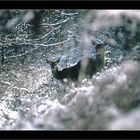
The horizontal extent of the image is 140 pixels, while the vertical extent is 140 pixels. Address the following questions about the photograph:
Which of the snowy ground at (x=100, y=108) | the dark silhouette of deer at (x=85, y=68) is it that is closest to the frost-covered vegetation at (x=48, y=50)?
the dark silhouette of deer at (x=85, y=68)

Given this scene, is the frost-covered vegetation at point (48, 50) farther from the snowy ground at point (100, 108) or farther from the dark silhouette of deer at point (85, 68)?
the snowy ground at point (100, 108)

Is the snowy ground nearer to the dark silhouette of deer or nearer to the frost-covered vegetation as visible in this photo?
the frost-covered vegetation

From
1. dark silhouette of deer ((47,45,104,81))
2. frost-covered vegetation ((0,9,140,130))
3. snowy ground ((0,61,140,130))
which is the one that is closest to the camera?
snowy ground ((0,61,140,130))

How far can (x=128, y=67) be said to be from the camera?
17.2 feet

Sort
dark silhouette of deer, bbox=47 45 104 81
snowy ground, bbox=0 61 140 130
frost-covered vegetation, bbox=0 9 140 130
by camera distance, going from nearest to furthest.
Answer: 1. snowy ground, bbox=0 61 140 130
2. frost-covered vegetation, bbox=0 9 140 130
3. dark silhouette of deer, bbox=47 45 104 81

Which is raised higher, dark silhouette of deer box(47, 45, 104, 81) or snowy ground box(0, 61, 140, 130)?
snowy ground box(0, 61, 140, 130)

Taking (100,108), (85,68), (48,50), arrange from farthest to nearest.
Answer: (48,50)
(85,68)
(100,108)

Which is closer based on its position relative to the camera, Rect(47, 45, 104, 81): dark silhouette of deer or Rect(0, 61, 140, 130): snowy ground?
Rect(0, 61, 140, 130): snowy ground

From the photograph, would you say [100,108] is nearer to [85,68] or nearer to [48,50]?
[85,68]

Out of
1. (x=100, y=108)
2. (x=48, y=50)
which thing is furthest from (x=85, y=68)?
(x=100, y=108)

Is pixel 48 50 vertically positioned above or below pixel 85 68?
above

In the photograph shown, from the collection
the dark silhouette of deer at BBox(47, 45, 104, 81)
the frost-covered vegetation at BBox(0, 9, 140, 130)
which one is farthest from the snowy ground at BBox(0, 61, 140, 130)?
the dark silhouette of deer at BBox(47, 45, 104, 81)

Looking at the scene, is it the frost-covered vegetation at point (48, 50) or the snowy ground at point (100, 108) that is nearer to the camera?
the snowy ground at point (100, 108)

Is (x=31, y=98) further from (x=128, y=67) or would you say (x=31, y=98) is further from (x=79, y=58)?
(x=128, y=67)
